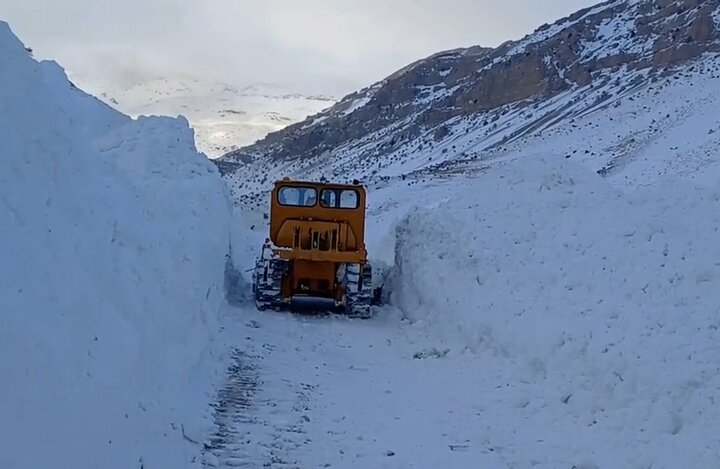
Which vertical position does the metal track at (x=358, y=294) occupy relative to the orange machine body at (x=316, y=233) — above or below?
below

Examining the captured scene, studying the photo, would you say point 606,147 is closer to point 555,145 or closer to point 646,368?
point 555,145

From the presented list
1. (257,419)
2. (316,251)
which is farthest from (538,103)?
(257,419)

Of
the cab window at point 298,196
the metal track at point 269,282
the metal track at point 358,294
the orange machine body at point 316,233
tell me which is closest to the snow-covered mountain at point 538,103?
the orange machine body at point 316,233

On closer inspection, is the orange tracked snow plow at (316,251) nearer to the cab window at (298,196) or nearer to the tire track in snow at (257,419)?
the cab window at (298,196)

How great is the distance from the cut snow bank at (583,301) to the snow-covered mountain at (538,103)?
895 inches

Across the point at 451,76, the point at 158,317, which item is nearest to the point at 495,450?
the point at 158,317

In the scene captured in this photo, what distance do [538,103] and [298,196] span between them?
5355 cm

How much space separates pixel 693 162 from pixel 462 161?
58.4 feet

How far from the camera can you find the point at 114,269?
22.4 ft

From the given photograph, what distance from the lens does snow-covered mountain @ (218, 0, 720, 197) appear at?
48844 mm

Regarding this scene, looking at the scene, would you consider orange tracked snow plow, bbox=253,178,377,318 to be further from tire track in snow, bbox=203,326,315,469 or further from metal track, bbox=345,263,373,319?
tire track in snow, bbox=203,326,315,469

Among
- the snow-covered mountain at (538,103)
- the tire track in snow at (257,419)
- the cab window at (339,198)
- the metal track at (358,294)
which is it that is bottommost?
the tire track in snow at (257,419)

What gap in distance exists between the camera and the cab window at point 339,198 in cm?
1600

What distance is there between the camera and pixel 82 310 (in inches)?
220
